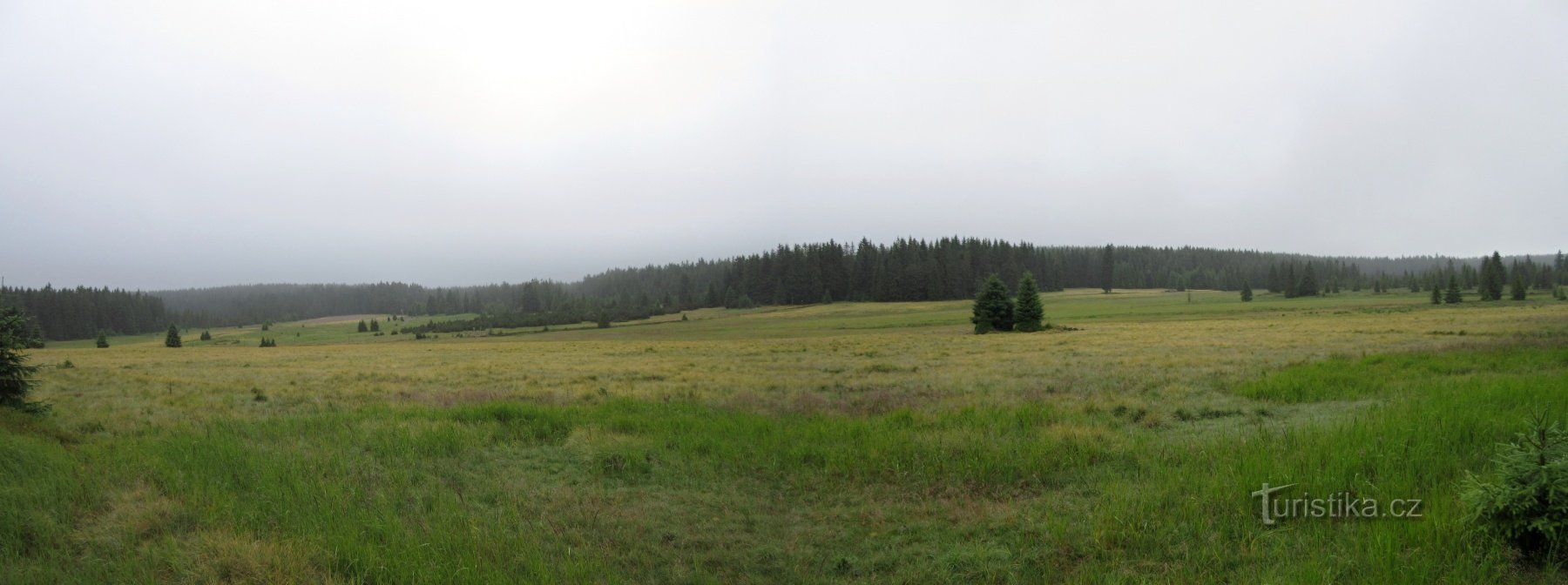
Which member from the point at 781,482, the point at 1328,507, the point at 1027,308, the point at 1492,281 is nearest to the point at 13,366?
the point at 781,482

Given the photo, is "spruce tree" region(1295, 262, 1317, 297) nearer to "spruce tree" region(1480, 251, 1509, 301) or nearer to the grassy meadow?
"spruce tree" region(1480, 251, 1509, 301)

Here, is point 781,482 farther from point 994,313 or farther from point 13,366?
point 994,313

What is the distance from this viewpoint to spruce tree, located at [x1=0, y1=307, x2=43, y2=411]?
11812mm

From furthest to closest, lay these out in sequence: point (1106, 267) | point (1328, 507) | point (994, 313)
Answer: point (1106, 267), point (994, 313), point (1328, 507)

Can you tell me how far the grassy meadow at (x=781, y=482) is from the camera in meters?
5.10

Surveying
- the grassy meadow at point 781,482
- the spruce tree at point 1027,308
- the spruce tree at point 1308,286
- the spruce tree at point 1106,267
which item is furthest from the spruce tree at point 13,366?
the spruce tree at point 1106,267

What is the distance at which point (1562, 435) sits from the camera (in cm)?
496

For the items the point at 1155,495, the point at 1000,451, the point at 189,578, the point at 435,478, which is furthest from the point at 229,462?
the point at 1155,495

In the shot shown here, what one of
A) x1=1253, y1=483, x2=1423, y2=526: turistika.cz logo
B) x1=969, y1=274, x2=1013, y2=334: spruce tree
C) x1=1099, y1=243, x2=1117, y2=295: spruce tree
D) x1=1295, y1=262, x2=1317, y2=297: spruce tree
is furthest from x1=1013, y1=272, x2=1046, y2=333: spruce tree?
x1=1099, y1=243, x2=1117, y2=295: spruce tree

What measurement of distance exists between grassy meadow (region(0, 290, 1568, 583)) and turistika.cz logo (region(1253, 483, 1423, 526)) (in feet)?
0.35

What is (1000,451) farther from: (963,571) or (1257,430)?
(1257,430)

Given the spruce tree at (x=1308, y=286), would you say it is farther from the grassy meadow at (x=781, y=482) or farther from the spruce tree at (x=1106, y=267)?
the grassy meadow at (x=781, y=482)

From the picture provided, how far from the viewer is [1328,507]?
5.75m

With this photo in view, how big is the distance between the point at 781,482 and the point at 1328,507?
17.1ft
